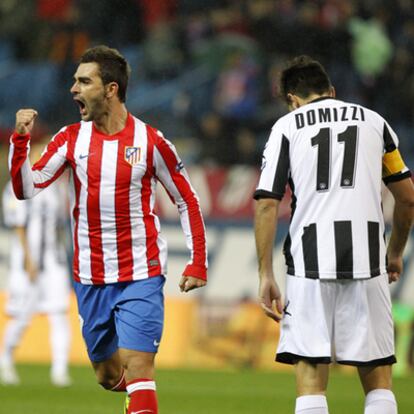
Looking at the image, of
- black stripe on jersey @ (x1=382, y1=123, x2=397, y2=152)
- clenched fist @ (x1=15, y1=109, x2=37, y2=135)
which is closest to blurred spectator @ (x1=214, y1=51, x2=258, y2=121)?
clenched fist @ (x1=15, y1=109, x2=37, y2=135)

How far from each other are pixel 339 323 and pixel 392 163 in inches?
31.1

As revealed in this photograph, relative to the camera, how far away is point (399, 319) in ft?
Result: 42.7

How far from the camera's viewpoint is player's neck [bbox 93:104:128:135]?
20.5ft

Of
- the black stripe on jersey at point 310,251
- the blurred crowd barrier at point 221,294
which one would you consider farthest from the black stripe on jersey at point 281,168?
the blurred crowd barrier at point 221,294

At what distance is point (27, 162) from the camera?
19.6ft

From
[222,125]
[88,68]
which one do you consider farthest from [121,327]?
[222,125]

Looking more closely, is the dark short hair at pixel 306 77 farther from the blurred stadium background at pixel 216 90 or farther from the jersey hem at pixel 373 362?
the blurred stadium background at pixel 216 90

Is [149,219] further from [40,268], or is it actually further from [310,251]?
[40,268]

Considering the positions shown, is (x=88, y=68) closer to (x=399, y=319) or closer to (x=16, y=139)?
(x=16, y=139)

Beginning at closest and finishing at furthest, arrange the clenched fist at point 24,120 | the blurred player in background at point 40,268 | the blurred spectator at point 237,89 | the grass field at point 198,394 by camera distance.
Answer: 1. the clenched fist at point 24,120
2. the grass field at point 198,394
3. the blurred player in background at point 40,268
4. the blurred spectator at point 237,89

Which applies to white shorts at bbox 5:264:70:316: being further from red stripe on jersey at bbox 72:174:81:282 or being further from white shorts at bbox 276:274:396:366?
white shorts at bbox 276:274:396:366

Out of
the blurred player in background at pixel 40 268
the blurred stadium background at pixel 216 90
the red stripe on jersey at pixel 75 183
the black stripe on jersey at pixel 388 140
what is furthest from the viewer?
the blurred stadium background at pixel 216 90

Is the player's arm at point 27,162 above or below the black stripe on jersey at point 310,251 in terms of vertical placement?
above

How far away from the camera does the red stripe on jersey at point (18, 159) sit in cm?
585
